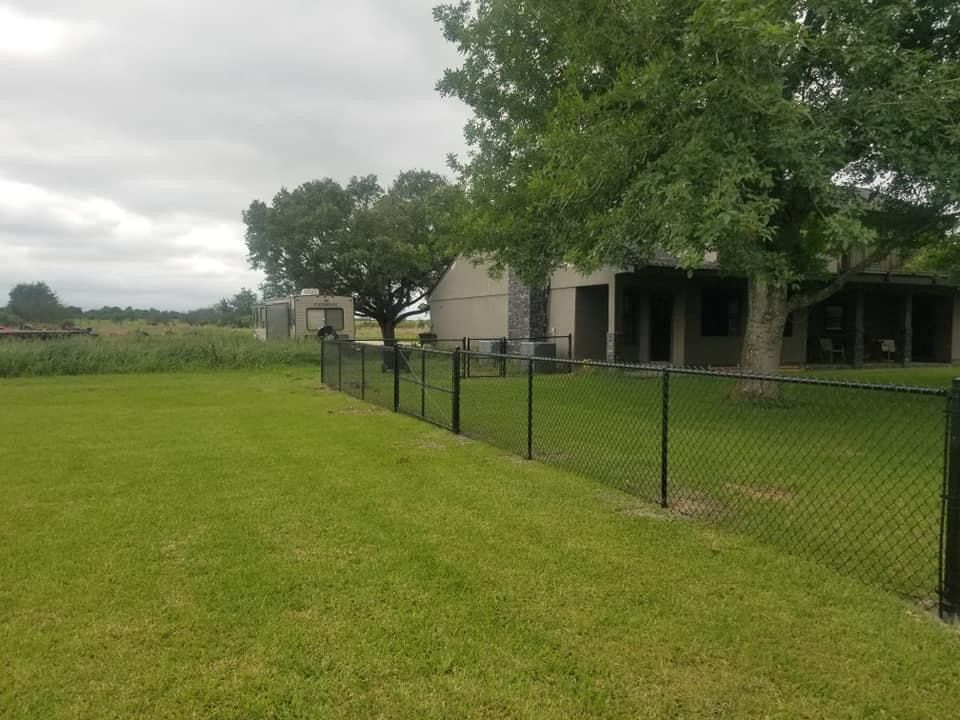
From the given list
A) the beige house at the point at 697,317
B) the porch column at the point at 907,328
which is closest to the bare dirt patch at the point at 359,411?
the beige house at the point at 697,317

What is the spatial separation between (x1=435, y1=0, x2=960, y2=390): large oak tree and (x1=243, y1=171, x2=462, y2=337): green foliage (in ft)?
53.2

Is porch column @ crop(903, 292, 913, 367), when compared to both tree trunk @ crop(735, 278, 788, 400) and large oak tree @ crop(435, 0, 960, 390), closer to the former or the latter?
large oak tree @ crop(435, 0, 960, 390)

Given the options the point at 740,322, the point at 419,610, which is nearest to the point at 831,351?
the point at 740,322

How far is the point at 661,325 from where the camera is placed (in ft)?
60.9

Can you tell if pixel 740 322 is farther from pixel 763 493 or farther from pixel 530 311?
pixel 763 493

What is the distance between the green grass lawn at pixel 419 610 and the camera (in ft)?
8.46

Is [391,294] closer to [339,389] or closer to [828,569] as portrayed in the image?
[339,389]

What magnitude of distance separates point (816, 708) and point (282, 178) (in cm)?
2698

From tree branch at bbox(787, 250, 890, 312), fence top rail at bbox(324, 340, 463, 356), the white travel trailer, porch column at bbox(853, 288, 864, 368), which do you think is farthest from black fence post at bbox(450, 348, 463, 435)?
porch column at bbox(853, 288, 864, 368)

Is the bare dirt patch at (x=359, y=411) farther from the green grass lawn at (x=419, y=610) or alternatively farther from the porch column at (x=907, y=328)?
the porch column at (x=907, y=328)

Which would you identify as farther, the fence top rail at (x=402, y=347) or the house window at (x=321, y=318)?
the house window at (x=321, y=318)

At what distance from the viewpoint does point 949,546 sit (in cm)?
314

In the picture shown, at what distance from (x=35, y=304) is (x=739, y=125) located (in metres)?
38.2

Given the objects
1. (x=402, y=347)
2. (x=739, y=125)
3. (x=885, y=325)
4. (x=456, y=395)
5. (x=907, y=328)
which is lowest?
(x=456, y=395)
